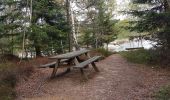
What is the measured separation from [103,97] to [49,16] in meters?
11.3

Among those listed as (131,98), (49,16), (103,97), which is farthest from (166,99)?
(49,16)

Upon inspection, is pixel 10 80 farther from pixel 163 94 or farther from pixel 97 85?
pixel 163 94

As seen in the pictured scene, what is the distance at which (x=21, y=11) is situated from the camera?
59.1 feet

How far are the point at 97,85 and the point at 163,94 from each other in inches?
95.6

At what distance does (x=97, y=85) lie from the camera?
9.98 m

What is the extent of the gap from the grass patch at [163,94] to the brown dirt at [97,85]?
187mm

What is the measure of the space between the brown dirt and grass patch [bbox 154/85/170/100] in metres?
0.19

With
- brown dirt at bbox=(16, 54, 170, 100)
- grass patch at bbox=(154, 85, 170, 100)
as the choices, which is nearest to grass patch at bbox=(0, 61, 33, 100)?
brown dirt at bbox=(16, 54, 170, 100)

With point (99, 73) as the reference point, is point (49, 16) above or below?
above

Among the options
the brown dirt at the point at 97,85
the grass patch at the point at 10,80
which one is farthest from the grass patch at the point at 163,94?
the grass patch at the point at 10,80

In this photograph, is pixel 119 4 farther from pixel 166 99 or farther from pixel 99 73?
pixel 166 99

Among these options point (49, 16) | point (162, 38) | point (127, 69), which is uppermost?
point (49, 16)

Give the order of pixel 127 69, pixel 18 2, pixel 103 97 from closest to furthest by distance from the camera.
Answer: pixel 103 97 < pixel 127 69 < pixel 18 2

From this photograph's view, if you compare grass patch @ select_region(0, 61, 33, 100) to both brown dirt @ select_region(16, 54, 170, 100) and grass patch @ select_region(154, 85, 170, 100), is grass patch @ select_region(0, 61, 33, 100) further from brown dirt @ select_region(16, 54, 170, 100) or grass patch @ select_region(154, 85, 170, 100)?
grass patch @ select_region(154, 85, 170, 100)
